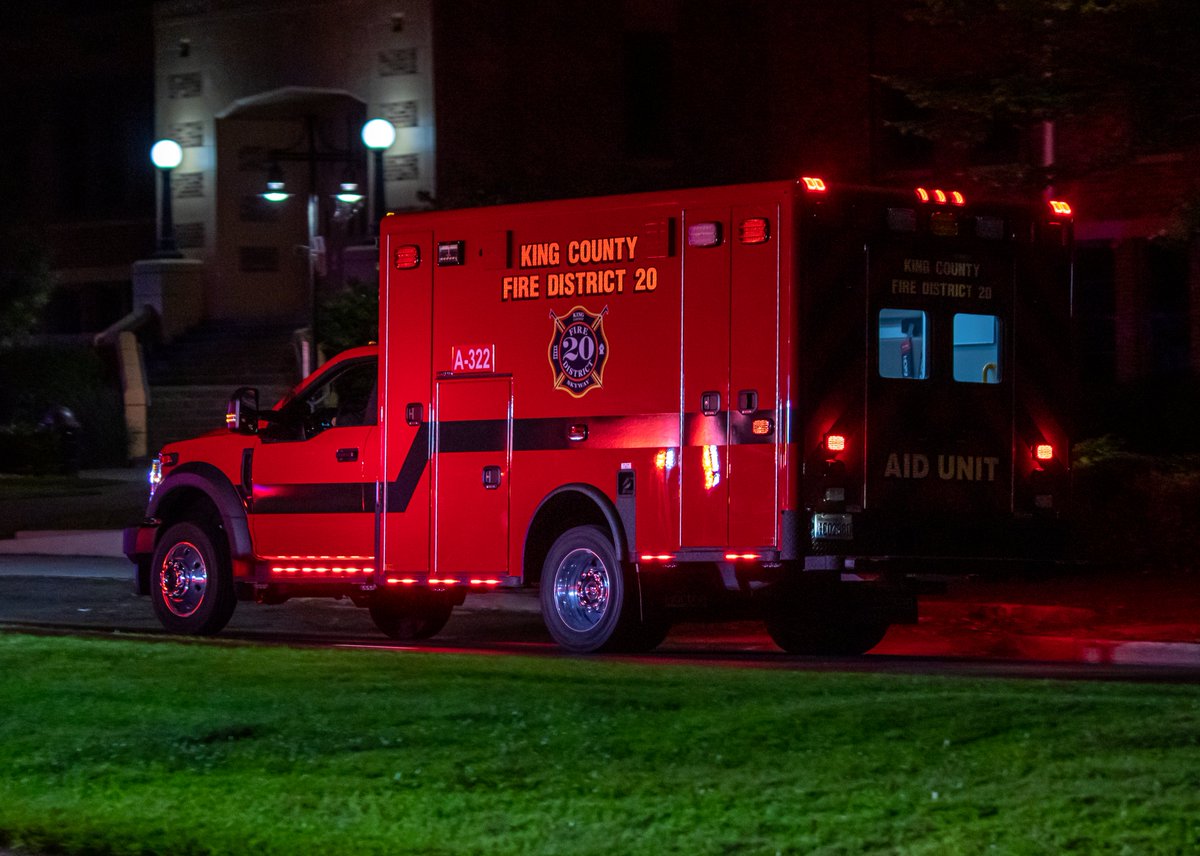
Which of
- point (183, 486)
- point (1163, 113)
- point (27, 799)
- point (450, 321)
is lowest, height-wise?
point (27, 799)

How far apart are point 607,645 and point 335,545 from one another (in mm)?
2533

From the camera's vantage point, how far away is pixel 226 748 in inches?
385

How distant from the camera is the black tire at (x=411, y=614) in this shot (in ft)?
54.7

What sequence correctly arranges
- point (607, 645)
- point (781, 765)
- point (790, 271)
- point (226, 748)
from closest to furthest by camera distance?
point (781, 765), point (226, 748), point (790, 271), point (607, 645)

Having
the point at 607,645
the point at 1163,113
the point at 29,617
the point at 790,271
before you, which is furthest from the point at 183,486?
the point at 1163,113

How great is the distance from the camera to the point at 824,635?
15.6 metres

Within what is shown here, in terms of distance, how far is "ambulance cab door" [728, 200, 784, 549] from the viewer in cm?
1348

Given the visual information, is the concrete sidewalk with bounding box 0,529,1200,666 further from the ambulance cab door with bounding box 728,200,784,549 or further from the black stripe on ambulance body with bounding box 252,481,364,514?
the black stripe on ambulance body with bounding box 252,481,364,514

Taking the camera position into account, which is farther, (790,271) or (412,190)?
(412,190)

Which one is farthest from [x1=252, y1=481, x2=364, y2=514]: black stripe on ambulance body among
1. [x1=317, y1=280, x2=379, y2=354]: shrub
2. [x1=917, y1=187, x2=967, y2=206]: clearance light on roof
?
[x1=317, y1=280, x2=379, y2=354]: shrub

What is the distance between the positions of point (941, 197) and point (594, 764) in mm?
6294

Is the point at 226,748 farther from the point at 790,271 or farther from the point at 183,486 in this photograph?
the point at 183,486

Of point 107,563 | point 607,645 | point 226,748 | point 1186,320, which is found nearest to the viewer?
point 226,748

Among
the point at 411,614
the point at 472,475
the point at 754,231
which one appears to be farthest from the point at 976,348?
the point at 411,614
